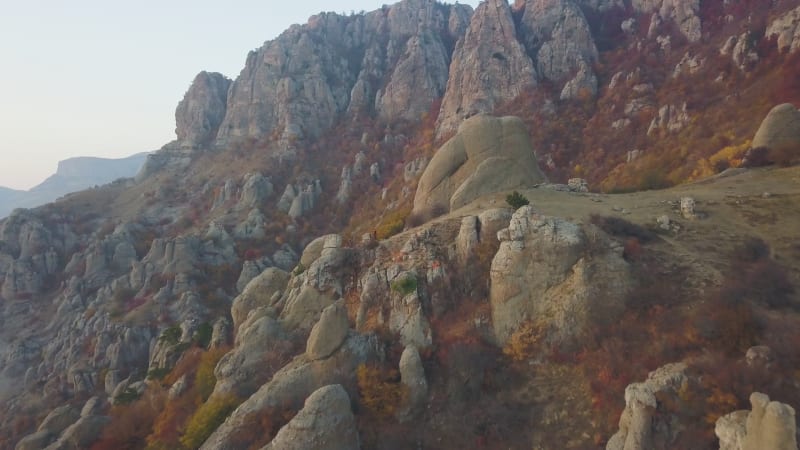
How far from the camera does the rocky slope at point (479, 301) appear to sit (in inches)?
685

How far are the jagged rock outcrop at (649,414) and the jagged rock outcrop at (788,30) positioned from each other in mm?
64144

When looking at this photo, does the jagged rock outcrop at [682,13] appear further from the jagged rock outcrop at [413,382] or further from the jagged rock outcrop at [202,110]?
the jagged rock outcrop at [202,110]

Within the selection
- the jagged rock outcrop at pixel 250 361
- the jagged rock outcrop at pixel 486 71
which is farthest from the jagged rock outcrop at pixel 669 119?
the jagged rock outcrop at pixel 250 361

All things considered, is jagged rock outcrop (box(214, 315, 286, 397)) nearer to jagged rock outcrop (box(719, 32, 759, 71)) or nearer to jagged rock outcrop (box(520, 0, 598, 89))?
jagged rock outcrop (box(719, 32, 759, 71))

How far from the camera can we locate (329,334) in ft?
73.0

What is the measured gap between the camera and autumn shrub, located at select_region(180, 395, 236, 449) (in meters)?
20.6

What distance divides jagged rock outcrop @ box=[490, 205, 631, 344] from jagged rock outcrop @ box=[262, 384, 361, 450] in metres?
8.05

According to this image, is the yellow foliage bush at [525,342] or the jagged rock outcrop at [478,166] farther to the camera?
the jagged rock outcrop at [478,166]

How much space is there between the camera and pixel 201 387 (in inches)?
1013

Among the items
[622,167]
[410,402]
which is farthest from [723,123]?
[410,402]

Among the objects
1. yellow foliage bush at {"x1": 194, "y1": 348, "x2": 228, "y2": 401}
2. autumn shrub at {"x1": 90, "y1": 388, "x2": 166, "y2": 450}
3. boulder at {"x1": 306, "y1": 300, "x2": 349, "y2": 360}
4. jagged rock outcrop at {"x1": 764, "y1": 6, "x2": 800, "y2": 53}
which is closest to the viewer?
boulder at {"x1": 306, "y1": 300, "x2": 349, "y2": 360}

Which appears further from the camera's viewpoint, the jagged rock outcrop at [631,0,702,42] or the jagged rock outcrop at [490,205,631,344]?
the jagged rock outcrop at [631,0,702,42]

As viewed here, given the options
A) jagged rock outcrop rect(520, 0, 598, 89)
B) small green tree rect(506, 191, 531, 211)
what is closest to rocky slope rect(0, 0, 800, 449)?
small green tree rect(506, 191, 531, 211)

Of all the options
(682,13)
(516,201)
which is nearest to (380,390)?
(516,201)
